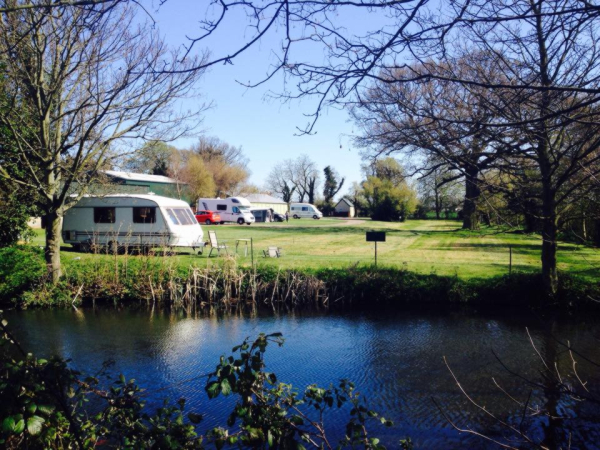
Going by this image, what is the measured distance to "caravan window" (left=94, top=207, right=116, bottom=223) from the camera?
2034cm

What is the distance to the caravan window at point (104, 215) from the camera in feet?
66.7

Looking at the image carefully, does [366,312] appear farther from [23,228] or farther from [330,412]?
[23,228]

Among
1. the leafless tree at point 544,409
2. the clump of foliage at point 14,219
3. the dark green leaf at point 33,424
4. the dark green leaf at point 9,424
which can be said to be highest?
the clump of foliage at point 14,219

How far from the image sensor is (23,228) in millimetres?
16422

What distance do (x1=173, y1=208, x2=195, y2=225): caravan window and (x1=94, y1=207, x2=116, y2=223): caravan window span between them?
2491 millimetres

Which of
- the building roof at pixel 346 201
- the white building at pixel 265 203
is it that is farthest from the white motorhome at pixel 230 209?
the building roof at pixel 346 201

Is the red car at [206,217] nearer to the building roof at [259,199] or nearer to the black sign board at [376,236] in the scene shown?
the building roof at [259,199]

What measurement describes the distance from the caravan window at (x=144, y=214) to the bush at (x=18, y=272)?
571cm

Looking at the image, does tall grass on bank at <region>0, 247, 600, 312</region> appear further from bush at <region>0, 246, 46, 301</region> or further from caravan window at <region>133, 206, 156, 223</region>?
caravan window at <region>133, 206, 156, 223</region>

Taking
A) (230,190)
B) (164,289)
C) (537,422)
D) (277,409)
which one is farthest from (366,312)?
(230,190)

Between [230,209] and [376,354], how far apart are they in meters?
35.1

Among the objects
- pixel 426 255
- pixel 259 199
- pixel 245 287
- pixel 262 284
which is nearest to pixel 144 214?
pixel 245 287

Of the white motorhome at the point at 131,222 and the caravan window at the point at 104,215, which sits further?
the caravan window at the point at 104,215

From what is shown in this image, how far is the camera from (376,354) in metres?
9.72
